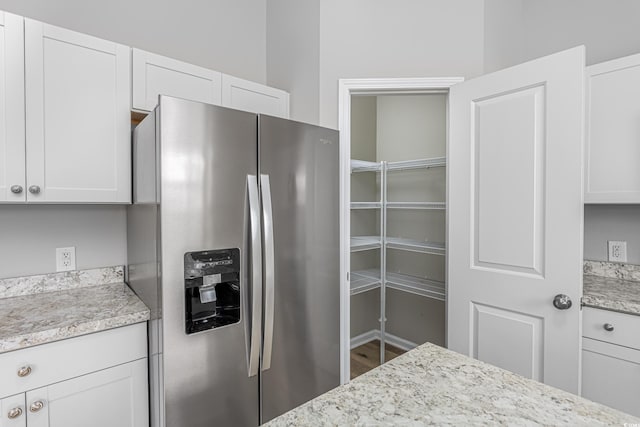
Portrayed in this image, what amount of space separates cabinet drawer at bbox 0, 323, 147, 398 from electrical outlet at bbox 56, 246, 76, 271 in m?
0.68

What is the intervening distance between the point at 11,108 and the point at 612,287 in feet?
9.64

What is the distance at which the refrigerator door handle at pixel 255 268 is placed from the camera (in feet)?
4.51

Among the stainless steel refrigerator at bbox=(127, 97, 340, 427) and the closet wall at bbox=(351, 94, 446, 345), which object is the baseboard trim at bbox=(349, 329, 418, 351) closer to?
the closet wall at bbox=(351, 94, 446, 345)

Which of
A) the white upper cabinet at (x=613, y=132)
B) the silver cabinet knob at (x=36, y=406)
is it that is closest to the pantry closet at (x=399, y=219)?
the white upper cabinet at (x=613, y=132)

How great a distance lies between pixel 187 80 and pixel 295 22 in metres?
0.94

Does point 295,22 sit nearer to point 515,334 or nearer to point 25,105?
point 25,105

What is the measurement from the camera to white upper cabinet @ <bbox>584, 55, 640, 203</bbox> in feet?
5.39

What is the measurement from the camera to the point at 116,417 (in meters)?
1.32

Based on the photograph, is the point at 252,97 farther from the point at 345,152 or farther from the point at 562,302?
the point at 562,302

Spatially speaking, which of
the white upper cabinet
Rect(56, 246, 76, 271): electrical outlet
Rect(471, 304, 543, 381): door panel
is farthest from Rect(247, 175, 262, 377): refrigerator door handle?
the white upper cabinet

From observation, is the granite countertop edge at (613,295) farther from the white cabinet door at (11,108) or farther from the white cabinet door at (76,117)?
the white cabinet door at (11,108)

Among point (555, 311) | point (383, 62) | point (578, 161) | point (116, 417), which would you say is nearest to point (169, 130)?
point (116, 417)

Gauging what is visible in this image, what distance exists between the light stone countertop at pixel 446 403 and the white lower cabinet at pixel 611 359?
3.45ft

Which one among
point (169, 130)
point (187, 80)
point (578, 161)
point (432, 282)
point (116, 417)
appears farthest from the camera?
point (432, 282)
